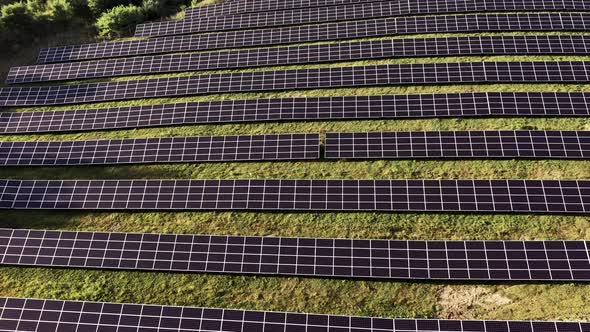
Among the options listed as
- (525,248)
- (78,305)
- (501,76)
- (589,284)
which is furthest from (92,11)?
(589,284)

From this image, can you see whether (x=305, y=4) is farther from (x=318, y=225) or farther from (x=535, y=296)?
(x=535, y=296)

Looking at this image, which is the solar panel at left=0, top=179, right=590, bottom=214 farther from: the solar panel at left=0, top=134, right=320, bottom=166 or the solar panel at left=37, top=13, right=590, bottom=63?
the solar panel at left=37, top=13, right=590, bottom=63

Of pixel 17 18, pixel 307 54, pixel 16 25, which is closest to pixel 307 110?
pixel 307 54

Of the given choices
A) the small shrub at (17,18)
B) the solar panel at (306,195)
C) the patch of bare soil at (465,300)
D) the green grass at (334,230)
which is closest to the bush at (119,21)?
the small shrub at (17,18)

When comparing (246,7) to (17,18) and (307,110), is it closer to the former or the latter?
(307,110)

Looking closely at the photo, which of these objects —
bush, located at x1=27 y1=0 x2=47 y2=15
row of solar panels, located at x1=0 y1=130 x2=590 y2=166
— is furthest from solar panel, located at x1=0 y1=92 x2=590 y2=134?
bush, located at x1=27 y1=0 x2=47 y2=15

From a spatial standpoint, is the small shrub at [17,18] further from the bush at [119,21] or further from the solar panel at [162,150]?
the solar panel at [162,150]
